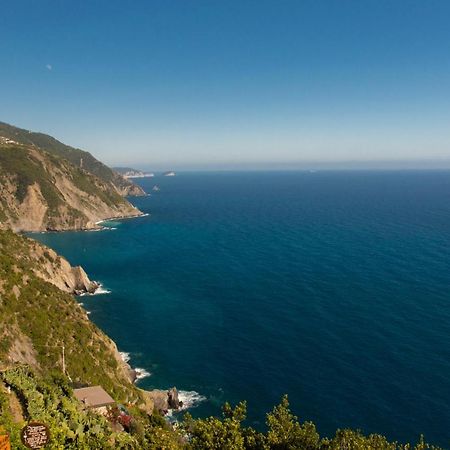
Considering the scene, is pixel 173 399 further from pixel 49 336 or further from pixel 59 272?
pixel 59 272

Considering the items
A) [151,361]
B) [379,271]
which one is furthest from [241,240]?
[151,361]

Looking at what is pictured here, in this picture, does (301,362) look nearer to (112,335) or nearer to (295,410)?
(295,410)

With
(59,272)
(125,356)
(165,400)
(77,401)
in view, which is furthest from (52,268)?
Answer: (77,401)

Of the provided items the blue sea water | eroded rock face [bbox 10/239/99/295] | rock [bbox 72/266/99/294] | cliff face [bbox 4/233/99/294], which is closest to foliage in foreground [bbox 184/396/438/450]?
the blue sea water

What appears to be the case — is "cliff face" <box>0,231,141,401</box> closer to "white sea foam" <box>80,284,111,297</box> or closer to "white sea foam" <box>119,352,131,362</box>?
"white sea foam" <box>119,352,131,362</box>

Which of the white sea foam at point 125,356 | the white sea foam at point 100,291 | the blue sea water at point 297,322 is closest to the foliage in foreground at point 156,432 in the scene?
the blue sea water at point 297,322

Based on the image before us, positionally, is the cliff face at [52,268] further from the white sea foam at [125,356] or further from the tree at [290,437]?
the tree at [290,437]
